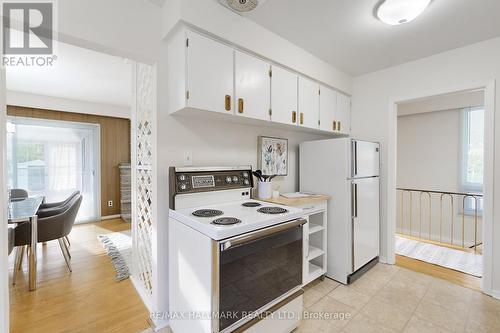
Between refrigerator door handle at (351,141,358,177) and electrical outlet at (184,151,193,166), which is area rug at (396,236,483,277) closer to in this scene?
refrigerator door handle at (351,141,358,177)

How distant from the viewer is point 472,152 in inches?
154

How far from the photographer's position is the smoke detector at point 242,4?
1.61 metres

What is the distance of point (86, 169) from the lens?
4879 mm

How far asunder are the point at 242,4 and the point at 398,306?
2836mm

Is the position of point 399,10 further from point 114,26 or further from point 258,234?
point 114,26

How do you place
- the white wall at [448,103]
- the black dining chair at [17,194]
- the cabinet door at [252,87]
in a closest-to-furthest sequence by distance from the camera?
1. the cabinet door at [252,87]
2. the black dining chair at [17,194]
3. the white wall at [448,103]

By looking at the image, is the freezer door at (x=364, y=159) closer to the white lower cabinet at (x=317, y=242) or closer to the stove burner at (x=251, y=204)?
the white lower cabinet at (x=317, y=242)

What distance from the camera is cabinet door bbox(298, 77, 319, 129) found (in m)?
2.40

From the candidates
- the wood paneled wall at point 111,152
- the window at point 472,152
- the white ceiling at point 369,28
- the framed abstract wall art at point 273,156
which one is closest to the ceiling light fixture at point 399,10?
the white ceiling at point 369,28

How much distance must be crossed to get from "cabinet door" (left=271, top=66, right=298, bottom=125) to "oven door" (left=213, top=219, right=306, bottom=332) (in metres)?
1.04

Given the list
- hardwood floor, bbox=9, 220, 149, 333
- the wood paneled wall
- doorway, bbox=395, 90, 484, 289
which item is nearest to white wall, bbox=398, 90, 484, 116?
doorway, bbox=395, 90, 484, 289

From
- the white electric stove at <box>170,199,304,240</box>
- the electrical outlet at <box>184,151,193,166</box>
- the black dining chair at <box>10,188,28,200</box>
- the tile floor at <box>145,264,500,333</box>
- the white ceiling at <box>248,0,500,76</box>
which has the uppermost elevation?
the white ceiling at <box>248,0,500,76</box>

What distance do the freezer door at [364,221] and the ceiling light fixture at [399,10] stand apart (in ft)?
4.87

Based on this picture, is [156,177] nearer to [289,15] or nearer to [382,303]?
[289,15]
